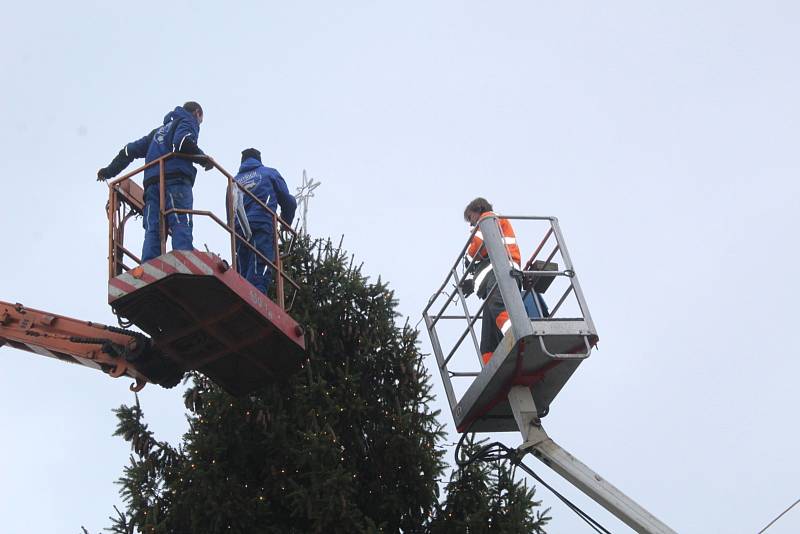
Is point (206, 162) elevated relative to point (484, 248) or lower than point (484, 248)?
elevated

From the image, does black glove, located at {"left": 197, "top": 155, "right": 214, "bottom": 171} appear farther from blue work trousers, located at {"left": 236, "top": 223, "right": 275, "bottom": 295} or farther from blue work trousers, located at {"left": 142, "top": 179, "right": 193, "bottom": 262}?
blue work trousers, located at {"left": 236, "top": 223, "right": 275, "bottom": 295}

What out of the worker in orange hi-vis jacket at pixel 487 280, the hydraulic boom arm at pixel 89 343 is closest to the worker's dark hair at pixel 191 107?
the hydraulic boom arm at pixel 89 343

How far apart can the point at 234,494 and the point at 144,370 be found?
1481mm

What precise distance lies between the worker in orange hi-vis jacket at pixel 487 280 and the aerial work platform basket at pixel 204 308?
6.29ft

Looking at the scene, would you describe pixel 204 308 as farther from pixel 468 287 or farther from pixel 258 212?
pixel 468 287

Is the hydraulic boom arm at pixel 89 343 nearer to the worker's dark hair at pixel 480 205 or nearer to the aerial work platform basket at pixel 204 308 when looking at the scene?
the aerial work platform basket at pixel 204 308

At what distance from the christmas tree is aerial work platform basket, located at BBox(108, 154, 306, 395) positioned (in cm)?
52

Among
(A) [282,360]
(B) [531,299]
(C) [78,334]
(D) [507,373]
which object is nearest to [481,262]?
(B) [531,299]

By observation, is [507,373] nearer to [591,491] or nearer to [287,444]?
[591,491]

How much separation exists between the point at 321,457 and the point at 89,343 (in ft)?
8.23

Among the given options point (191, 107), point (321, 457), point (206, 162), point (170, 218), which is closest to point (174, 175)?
point (206, 162)

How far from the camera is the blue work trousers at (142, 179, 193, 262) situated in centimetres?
910

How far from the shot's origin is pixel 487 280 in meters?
10.2

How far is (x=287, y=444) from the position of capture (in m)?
9.66
